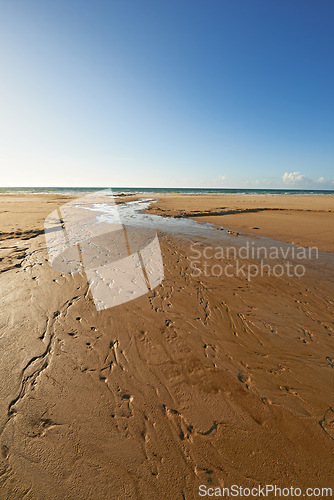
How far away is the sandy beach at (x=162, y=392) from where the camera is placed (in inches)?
86.0

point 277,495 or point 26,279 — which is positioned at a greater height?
point 26,279

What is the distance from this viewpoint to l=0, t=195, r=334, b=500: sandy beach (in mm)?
2186

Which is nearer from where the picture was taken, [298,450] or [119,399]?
[298,450]

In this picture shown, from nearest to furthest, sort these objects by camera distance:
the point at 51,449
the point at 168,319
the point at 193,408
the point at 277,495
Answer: the point at 277,495
the point at 51,449
the point at 193,408
the point at 168,319

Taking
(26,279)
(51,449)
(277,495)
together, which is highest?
(26,279)

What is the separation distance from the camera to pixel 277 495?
211 centimetres

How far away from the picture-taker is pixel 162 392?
3.01 m

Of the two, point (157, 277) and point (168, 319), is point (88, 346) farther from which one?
point (157, 277)

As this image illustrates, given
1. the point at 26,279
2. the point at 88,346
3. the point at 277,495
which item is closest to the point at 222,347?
the point at 277,495

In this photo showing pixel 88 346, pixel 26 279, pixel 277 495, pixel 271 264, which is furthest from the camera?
pixel 271 264

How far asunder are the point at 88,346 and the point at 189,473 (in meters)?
2.56

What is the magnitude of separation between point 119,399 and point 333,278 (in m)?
7.80

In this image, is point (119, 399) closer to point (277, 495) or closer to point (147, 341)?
point (147, 341)

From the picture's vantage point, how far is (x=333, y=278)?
265 inches
